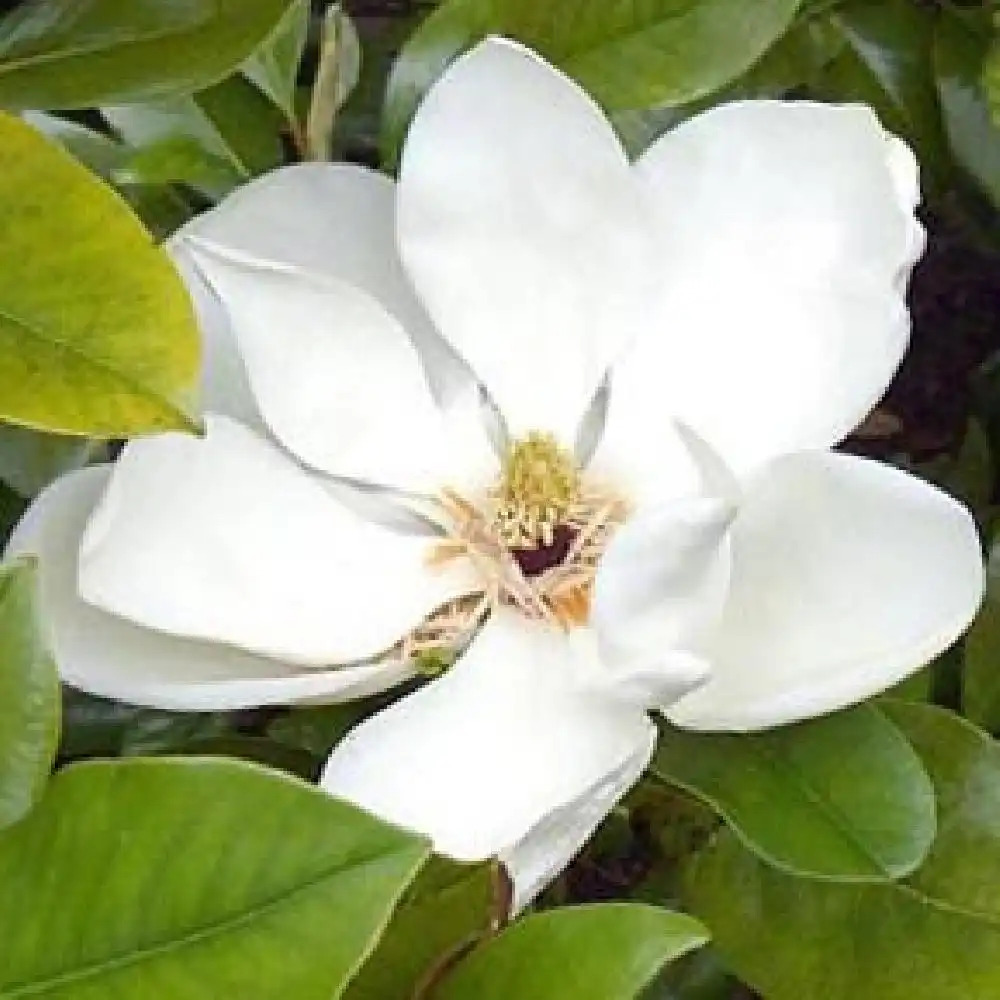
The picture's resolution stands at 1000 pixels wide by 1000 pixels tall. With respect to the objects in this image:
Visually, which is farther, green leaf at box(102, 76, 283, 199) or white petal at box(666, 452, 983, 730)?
green leaf at box(102, 76, 283, 199)

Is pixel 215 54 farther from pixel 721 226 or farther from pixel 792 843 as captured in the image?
pixel 792 843

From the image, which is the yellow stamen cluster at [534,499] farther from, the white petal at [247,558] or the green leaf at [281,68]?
the green leaf at [281,68]

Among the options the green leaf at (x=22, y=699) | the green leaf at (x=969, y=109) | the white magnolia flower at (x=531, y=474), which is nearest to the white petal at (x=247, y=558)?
the white magnolia flower at (x=531, y=474)

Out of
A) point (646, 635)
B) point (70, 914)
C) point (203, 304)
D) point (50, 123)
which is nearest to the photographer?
point (70, 914)

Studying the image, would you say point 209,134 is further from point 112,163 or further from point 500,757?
point 500,757

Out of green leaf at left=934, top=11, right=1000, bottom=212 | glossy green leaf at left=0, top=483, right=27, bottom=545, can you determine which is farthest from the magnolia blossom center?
green leaf at left=934, top=11, right=1000, bottom=212

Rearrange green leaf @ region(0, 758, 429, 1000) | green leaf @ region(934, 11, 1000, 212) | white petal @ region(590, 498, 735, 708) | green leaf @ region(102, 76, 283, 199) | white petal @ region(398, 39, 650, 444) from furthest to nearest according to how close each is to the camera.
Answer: green leaf @ region(934, 11, 1000, 212)
green leaf @ region(102, 76, 283, 199)
white petal @ region(398, 39, 650, 444)
white petal @ region(590, 498, 735, 708)
green leaf @ region(0, 758, 429, 1000)

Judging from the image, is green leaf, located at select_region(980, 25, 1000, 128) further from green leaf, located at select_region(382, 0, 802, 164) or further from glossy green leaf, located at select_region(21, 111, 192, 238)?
glossy green leaf, located at select_region(21, 111, 192, 238)

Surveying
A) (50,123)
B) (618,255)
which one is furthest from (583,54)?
(50,123)
